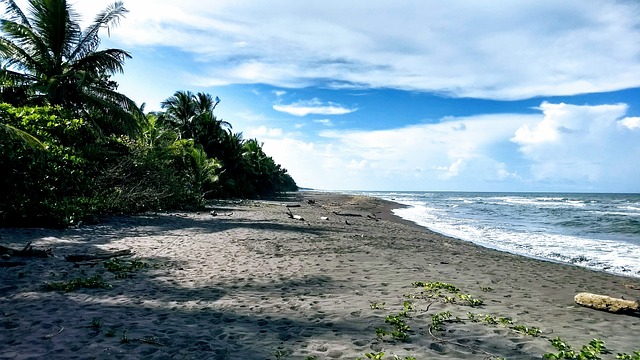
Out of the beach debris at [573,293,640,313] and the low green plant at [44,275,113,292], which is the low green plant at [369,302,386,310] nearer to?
the beach debris at [573,293,640,313]

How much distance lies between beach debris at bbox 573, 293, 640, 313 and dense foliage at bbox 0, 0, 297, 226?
1269 cm

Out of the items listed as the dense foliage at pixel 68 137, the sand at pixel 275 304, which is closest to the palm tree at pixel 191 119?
the dense foliage at pixel 68 137

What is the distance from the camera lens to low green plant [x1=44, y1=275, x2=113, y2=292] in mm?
5840

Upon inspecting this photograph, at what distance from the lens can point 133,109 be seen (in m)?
18.2

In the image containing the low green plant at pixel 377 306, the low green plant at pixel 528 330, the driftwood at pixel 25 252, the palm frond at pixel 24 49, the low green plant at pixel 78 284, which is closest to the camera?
the low green plant at pixel 528 330

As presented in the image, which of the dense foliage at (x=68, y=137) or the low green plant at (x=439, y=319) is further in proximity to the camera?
the dense foliage at (x=68, y=137)

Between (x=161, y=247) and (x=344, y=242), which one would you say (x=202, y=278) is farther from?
(x=344, y=242)

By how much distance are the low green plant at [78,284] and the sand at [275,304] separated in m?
0.13

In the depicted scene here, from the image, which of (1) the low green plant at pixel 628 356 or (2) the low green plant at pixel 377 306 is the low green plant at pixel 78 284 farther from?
(1) the low green plant at pixel 628 356

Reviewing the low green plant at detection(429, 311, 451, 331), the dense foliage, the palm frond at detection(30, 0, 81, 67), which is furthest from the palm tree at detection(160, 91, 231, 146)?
the low green plant at detection(429, 311, 451, 331)

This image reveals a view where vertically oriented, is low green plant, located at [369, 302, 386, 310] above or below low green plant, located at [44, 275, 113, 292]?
below

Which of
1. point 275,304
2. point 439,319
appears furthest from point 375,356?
point 275,304

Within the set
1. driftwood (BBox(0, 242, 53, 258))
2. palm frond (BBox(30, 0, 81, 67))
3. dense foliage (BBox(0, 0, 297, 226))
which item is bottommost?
driftwood (BBox(0, 242, 53, 258))

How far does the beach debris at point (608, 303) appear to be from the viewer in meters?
6.02
